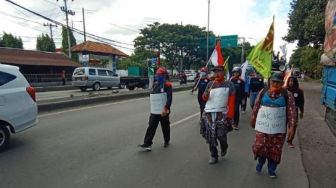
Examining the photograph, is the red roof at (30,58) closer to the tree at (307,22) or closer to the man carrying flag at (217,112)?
the tree at (307,22)

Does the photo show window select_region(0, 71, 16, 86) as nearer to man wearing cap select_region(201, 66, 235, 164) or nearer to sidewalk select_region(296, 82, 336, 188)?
man wearing cap select_region(201, 66, 235, 164)

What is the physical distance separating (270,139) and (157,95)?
2.52 m

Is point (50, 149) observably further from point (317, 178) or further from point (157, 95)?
point (317, 178)

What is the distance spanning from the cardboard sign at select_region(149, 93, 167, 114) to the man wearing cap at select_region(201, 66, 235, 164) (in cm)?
108

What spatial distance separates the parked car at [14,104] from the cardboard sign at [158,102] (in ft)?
8.60

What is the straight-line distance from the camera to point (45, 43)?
69.4m

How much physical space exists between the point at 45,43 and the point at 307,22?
185 ft

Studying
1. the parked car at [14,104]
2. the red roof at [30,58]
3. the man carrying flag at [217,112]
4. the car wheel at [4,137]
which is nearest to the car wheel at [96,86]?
the red roof at [30,58]

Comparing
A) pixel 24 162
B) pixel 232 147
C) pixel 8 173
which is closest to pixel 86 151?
pixel 24 162

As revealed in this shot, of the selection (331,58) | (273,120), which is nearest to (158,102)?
(273,120)

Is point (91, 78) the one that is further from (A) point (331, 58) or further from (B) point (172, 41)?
(B) point (172, 41)

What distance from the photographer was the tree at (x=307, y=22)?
22.9 m

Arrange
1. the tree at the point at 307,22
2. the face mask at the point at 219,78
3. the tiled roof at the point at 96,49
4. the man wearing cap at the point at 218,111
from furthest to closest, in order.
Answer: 1. the tiled roof at the point at 96,49
2. the tree at the point at 307,22
3. the face mask at the point at 219,78
4. the man wearing cap at the point at 218,111

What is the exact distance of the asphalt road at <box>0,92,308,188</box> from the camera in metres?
5.22
